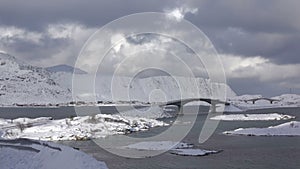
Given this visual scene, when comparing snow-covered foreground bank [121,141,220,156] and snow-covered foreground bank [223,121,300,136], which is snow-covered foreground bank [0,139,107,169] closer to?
snow-covered foreground bank [121,141,220,156]

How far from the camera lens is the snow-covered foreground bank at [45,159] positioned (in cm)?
3331

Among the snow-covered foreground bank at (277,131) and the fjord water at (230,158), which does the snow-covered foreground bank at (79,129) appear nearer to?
the fjord water at (230,158)

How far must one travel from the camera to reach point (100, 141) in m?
73.1

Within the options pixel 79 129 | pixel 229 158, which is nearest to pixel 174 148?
pixel 229 158

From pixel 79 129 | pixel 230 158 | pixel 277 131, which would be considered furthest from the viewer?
pixel 79 129

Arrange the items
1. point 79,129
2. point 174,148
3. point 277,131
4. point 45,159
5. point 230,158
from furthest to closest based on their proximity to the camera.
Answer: point 79,129, point 277,131, point 174,148, point 230,158, point 45,159

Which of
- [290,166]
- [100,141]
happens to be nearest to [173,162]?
A: [290,166]

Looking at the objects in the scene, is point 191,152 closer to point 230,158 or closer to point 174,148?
point 174,148

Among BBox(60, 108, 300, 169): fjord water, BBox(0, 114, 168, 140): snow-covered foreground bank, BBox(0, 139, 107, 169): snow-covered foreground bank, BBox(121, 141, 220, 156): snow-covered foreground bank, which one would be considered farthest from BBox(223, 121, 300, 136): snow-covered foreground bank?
BBox(0, 139, 107, 169): snow-covered foreground bank

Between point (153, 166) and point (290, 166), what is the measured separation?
15200mm

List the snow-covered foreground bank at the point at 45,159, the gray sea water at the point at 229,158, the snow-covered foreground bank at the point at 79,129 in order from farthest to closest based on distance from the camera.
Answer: the snow-covered foreground bank at the point at 79,129 < the gray sea water at the point at 229,158 < the snow-covered foreground bank at the point at 45,159

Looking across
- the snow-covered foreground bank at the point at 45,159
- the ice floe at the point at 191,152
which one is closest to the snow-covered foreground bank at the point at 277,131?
the ice floe at the point at 191,152

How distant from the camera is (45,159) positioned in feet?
114

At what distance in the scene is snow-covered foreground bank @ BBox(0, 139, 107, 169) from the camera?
33312mm
